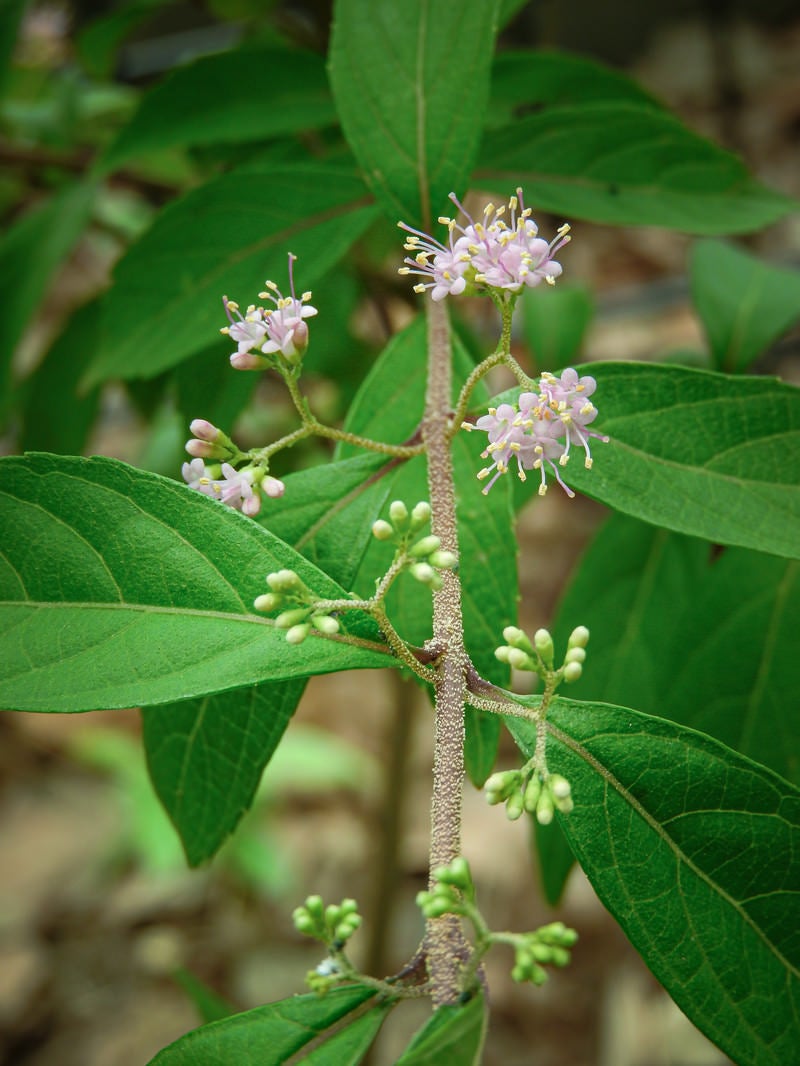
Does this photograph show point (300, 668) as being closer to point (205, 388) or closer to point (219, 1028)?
point (219, 1028)

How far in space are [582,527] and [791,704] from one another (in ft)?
8.10

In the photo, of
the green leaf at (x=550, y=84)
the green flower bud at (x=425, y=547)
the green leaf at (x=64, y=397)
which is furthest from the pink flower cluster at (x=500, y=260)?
the green leaf at (x=64, y=397)

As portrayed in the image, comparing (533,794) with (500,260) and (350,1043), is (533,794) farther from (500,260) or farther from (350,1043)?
(500,260)

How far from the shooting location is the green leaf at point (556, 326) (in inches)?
62.4

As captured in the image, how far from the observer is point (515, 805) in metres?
0.62

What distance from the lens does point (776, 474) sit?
0.80 m

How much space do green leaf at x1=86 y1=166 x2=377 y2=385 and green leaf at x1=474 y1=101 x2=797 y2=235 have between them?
0.66ft

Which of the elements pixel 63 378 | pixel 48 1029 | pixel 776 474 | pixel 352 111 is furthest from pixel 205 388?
pixel 48 1029

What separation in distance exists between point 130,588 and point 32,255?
912 mm

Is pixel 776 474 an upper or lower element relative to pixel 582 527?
lower

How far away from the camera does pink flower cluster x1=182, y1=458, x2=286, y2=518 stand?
0.75m

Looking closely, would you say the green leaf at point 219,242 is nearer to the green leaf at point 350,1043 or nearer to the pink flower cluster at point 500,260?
the pink flower cluster at point 500,260

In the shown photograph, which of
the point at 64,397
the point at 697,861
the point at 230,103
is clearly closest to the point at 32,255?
the point at 64,397

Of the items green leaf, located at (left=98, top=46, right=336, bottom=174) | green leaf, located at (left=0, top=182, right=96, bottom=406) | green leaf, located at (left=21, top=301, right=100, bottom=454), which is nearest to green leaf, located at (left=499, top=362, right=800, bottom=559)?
green leaf, located at (left=98, top=46, right=336, bottom=174)
